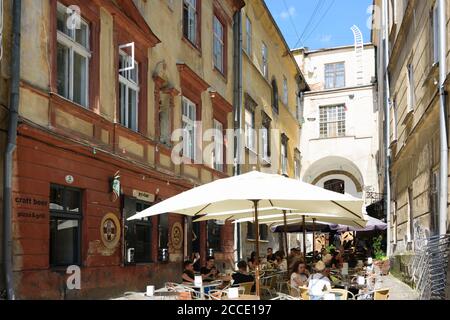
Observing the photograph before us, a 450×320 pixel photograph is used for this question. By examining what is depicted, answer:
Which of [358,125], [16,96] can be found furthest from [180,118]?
[358,125]

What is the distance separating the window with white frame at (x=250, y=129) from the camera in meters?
23.4

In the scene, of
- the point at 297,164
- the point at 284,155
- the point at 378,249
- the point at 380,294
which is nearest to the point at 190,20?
the point at 380,294

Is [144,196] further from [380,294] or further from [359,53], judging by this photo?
[359,53]

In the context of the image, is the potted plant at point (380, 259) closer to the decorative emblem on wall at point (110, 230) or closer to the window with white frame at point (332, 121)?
the decorative emblem on wall at point (110, 230)

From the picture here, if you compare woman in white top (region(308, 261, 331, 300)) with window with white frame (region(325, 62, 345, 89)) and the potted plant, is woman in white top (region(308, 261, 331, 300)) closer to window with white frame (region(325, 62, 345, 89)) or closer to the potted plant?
the potted plant

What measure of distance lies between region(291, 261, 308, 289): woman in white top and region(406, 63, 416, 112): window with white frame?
633cm

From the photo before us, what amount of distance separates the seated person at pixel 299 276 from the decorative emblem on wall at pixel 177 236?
5.33m

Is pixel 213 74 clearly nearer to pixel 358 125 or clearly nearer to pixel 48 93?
pixel 48 93

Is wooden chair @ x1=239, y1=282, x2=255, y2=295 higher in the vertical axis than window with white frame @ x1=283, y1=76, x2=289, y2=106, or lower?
lower

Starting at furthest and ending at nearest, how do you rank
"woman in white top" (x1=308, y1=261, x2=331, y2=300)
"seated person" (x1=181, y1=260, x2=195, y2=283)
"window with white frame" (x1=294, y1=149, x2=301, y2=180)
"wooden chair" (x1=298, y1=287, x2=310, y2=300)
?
"window with white frame" (x1=294, y1=149, x2=301, y2=180) < "seated person" (x1=181, y1=260, x2=195, y2=283) < "wooden chair" (x1=298, y1=287, x2=310, y2=300) < "woman in white top" (x1=308, y1=261, x2=331, y2=300)

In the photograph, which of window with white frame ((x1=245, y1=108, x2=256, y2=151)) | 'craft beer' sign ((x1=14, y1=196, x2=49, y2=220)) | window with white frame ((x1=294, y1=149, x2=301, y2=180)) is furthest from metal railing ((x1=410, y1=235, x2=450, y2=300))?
window with white frame ((x1=294, y1=149, x2=301, y2=180))

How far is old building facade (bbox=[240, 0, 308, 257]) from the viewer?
23.6 meters

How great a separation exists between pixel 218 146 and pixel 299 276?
33.4 ft
